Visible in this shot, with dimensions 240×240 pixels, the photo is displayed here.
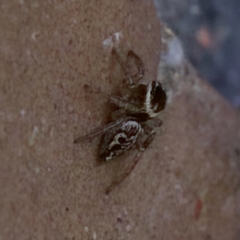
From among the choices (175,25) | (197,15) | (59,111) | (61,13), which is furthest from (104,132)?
(197,15)

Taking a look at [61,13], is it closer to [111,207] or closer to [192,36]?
[111,207]

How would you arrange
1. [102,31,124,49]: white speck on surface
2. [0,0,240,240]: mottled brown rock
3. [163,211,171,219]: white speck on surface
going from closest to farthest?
[0,0,240,240]: mottled brown rock, [102,31,124,49]: white speck on surface, [163,211,171,219]: white speck on surface

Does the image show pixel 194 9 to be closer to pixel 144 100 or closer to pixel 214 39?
pixel 214 39

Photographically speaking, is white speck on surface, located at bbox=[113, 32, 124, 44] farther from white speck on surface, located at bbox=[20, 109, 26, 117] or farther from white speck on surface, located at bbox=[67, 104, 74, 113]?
white speck on surface, located at bbox=[20, 109, 26, 117]

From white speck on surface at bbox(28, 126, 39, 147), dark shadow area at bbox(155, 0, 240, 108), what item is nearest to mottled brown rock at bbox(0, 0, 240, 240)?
white speck on surface at bbox(28, 126, 39, 147)

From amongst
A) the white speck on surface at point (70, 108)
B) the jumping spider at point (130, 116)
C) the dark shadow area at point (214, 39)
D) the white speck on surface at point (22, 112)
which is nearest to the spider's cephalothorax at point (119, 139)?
the jumping spider at point (130, 116)
